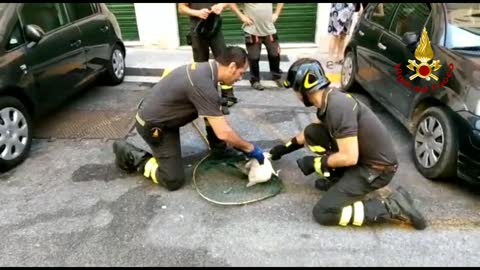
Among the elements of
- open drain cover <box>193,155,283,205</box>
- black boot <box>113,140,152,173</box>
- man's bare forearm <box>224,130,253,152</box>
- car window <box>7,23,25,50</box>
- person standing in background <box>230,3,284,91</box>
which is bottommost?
open drain cover <box>193,155,283,205</box>

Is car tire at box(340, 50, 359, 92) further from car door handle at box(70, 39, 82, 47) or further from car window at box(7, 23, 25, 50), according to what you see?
car window at box(7, 23, 25, 50)

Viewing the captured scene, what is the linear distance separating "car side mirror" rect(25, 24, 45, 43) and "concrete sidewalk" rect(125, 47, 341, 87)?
229cm

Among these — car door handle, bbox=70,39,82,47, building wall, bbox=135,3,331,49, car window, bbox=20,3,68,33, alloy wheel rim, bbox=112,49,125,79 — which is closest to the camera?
car window, bbox=20,3,68,33

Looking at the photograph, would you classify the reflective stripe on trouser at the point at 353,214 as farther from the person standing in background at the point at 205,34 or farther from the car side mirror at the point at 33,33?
the car side mirror at the point at 33,33

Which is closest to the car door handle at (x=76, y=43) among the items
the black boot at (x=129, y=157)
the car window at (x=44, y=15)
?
the car window at (x=44, y=15)

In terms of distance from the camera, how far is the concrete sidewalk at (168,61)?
21.5 ft

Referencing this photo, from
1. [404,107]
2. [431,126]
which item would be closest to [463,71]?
[431,126]

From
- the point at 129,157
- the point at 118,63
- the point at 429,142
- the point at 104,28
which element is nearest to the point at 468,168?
the point at 429,142

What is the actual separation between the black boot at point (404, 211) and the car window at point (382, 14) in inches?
91.2

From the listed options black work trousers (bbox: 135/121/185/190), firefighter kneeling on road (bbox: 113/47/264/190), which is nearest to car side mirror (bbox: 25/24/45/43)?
firefighter kneeling on road (bbox: 113/47/264/190)

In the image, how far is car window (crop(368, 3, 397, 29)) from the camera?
4738 millimetres

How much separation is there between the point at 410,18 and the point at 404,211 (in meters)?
2.20

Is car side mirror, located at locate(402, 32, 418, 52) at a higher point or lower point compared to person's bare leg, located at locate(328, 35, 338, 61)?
higher

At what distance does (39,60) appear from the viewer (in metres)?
4.24
